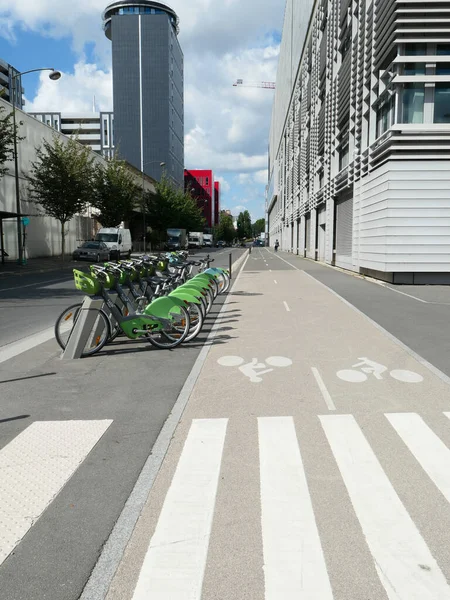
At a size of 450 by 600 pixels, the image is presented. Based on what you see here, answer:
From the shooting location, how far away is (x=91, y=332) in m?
7.79

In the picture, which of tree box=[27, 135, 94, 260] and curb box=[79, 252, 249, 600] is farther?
tree box=[27, 135, 94, 260]

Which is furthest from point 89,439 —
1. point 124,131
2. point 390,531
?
point 124,131

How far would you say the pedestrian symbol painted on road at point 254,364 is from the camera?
684 centimetres

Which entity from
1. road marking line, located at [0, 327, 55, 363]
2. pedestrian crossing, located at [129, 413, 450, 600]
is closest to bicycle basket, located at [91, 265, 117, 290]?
road marking line, located at [0, 327, 55, 363]

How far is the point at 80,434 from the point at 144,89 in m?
121

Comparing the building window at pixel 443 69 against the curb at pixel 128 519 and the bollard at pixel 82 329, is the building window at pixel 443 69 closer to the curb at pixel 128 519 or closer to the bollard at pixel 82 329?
the bollard at pixel 82 329

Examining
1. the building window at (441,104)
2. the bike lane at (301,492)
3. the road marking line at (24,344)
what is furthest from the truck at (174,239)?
the bike lane at (301,492)

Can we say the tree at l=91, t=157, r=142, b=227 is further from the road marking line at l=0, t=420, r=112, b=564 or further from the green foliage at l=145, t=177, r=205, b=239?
the road marking line at l=0, t=420, r=112, b=564

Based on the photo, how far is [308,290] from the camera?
1777 cm

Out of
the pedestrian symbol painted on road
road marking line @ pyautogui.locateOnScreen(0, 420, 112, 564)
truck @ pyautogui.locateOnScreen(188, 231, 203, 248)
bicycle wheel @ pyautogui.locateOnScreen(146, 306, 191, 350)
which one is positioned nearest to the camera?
road marking line @ pyautogui.locateOnScreen(0, 420, 112, 564)

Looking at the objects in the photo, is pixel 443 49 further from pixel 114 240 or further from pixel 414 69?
pixel 114 240

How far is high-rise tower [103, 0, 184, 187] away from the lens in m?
114

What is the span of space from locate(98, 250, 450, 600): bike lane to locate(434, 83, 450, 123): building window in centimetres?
1508

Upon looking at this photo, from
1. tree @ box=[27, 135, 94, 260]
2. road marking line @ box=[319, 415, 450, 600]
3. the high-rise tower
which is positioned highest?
the high-rise tower
